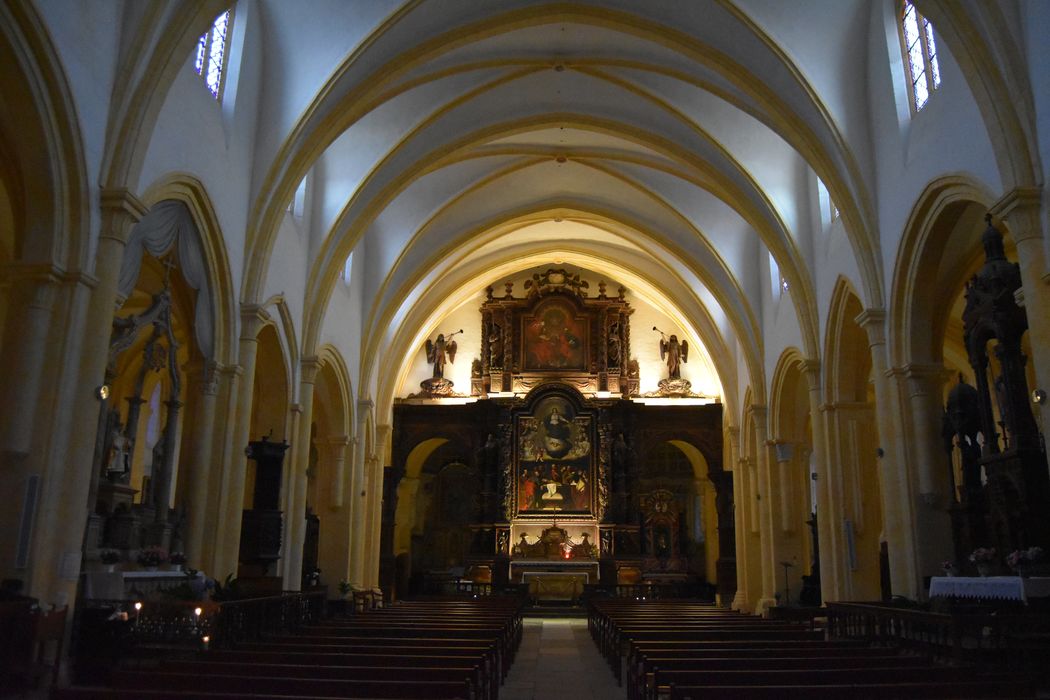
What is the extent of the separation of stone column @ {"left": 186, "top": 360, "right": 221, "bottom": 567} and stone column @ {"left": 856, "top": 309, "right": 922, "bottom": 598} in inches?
419

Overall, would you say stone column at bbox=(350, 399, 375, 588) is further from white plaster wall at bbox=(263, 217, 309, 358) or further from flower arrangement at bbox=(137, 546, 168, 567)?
flower arrangement at bbox=(137, 546, 168, 567)

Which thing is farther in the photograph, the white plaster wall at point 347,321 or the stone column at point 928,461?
the white plaster wall at point 347,321

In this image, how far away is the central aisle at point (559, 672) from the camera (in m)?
9.82

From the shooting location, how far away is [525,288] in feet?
102

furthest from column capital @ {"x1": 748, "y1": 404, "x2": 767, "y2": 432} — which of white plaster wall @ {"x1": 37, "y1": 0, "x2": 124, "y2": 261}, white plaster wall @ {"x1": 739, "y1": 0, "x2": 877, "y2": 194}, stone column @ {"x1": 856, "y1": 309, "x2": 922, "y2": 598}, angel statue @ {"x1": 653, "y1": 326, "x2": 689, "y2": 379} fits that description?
white plaster wall @ {"x1": 37, "y1": 0, "x2": 124, "y2": 261}

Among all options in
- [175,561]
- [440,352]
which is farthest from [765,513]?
[175,561]

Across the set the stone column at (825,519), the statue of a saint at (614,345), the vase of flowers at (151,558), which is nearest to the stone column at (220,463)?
the vase of flowers at (151,558)

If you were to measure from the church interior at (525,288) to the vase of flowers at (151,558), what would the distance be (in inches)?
2.1

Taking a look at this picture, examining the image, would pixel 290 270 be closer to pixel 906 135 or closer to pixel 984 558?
pixel 906 135

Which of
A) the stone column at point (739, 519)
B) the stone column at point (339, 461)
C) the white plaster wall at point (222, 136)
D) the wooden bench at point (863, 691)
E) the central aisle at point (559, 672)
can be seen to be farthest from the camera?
the stone column at point (739, 519)

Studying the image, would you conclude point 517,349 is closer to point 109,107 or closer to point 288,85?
point 288,85

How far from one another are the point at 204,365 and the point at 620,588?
16088 millimetres

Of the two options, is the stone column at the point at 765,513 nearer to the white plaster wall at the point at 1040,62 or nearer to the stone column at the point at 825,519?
the stone column at the point at 825,519

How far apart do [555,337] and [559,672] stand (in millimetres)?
19110
